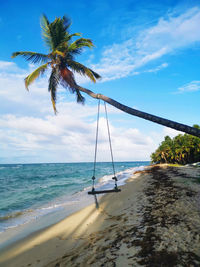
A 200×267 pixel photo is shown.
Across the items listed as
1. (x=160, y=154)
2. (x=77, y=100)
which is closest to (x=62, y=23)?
(x=77, y=100)

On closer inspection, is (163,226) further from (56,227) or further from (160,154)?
(160,154)

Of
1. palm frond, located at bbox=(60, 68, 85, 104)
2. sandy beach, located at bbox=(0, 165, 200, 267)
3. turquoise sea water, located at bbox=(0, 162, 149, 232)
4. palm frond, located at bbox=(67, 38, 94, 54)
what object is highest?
palm frond, located at bbox=(67, 38, 94, 54)

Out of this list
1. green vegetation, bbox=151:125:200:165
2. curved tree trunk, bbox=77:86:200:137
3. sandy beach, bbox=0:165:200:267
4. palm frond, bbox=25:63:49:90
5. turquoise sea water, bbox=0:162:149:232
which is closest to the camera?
sandy beach, bbox=0:165:200:267

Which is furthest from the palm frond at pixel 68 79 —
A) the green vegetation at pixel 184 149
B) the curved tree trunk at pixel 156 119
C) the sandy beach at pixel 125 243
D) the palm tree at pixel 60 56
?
the green vegetation at pixel 184 149

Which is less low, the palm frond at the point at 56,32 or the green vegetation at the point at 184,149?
the palm frond at the point at 56,32

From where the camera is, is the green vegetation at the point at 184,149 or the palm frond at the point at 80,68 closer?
the palm frond at the point at 80,68

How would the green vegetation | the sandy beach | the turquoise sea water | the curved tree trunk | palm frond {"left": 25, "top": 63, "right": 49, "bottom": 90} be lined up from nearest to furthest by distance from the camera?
1. the sandy beach
2. the curved tree trunk
3. the turquoise sea water
4. palm frond {"left": 25, "top": 63, "right": 49, "bottom": 90}
5. the green vegetation

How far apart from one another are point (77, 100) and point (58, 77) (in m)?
2.21

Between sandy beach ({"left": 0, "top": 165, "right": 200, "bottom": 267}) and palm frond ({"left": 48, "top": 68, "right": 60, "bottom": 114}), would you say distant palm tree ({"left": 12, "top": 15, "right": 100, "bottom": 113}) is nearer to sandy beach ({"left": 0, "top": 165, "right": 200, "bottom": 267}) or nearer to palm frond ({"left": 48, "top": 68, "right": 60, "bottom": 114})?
palm frond ({"left": 48, "top": 68, "right": 60, "bottom": 114})

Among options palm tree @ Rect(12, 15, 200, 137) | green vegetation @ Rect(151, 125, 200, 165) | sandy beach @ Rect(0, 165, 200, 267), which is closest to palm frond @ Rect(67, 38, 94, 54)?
palm tree @ Rect(12, 15, 200, 137)

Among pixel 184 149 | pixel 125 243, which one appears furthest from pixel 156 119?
pixel 184 149

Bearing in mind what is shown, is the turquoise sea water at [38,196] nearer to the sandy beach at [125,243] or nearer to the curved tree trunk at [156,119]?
the sandy beach at [125,243]

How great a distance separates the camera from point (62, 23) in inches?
389

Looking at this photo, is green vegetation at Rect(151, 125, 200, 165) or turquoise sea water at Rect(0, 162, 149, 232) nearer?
turquoise sea water at Rect(0, 162, 149, 232)
